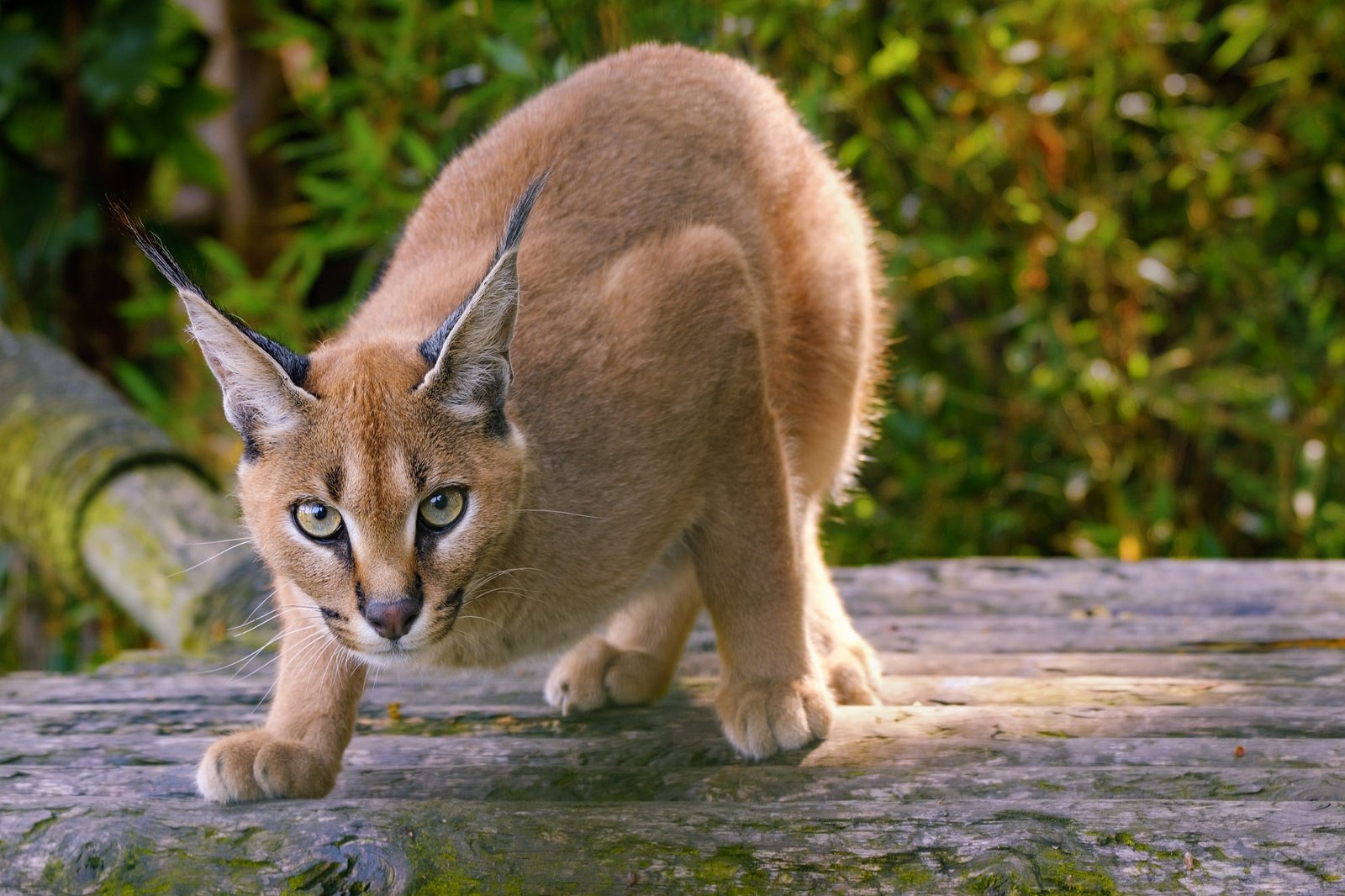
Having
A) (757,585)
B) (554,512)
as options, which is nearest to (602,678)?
(757,585)

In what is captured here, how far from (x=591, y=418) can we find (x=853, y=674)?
31.6 inches

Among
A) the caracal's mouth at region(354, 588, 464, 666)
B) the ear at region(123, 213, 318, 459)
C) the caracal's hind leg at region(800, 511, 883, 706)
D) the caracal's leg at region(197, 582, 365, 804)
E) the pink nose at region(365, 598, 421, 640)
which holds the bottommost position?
the caracal's hind leg at region(800, 511, 883, 706)

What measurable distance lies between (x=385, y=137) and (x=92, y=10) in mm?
1150

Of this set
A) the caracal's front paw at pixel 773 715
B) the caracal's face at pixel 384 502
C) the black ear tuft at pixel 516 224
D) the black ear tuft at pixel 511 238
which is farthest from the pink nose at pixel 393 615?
the caracal's front paw at pixel 773 715

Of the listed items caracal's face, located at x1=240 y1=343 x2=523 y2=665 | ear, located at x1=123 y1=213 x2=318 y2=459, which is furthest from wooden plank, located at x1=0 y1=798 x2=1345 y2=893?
ear, located at x1=123 y1=213 x2=318 y2=459

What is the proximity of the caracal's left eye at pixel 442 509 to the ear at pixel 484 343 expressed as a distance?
13 cm

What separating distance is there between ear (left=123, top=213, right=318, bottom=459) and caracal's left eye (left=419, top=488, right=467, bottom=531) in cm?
23

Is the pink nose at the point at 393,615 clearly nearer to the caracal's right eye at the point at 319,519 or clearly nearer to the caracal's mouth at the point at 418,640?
the caracal's mouth at the point at 418,640

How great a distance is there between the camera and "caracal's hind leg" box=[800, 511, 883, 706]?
2836 mm

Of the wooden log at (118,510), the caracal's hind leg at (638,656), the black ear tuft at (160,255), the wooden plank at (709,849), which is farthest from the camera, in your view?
the wooden log at (118,510)

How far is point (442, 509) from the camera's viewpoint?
212 cm

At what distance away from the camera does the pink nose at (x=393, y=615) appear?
2.05 metres

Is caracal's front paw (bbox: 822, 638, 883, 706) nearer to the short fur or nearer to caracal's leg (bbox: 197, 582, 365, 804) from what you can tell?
the short fur

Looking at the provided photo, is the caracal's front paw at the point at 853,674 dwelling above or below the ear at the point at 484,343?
below
